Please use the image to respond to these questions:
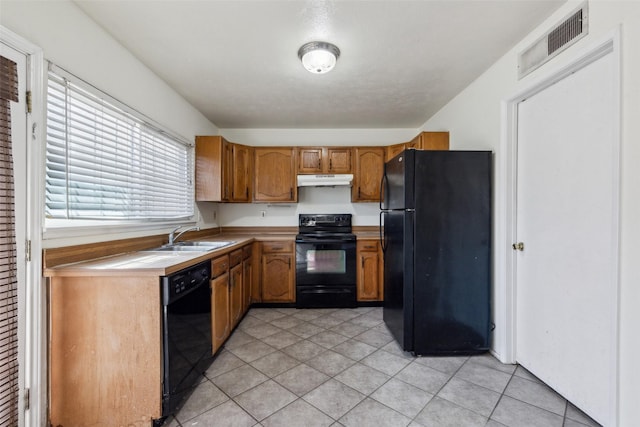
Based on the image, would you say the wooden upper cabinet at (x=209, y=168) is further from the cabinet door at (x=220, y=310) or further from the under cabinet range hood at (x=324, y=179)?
the cabinet door at (x=220, y=310)

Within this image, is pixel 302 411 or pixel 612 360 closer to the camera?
pixel 612 360

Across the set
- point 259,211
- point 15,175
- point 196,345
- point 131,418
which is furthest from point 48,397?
point 259,211

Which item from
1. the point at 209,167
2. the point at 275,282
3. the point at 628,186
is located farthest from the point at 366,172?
the point at 628,186

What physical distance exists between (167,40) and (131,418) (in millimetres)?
2375

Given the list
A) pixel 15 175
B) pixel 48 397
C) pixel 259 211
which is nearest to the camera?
pixel 15 175

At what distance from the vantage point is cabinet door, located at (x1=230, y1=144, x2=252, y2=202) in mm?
3438

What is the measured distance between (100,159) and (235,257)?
133 cm

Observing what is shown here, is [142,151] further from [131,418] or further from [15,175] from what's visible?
[131,418]

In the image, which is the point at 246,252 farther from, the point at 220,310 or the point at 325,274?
the point at 325,274

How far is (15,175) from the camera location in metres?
1.27

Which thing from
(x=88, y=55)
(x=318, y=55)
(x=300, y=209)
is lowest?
(x=300, y=209)

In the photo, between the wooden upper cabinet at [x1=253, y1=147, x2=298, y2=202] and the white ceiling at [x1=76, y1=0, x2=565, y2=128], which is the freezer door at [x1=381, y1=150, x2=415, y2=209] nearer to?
the white ceiling at [x1=76, y1=0, x2=565, y2=128]

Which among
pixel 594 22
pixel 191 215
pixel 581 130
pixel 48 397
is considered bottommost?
pixel 48 397

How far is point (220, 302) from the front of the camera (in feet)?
7.39
